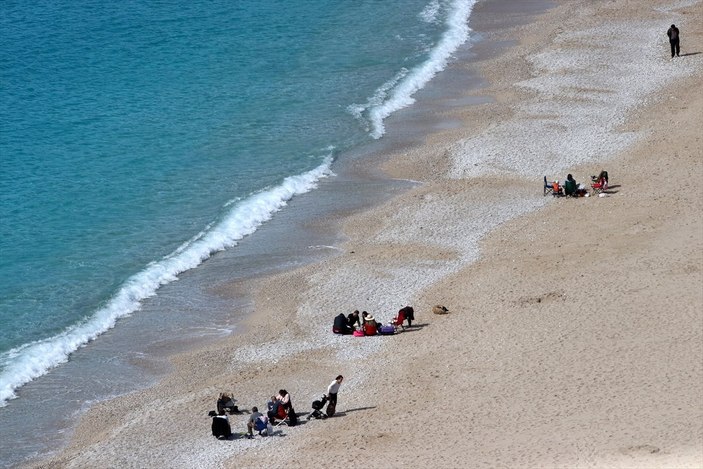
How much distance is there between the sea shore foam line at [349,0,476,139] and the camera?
157 ft

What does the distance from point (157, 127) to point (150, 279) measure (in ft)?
47.6

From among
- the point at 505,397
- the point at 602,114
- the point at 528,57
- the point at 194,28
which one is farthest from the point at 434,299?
the point at 194,28

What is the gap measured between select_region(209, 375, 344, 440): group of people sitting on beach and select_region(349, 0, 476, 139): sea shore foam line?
20.7 meters

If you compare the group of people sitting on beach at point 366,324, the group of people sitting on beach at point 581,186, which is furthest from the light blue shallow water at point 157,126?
the group of people sitting on beach at point 581,186

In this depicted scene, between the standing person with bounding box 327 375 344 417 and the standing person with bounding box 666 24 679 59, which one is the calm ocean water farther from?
the standing person with bounding box 666 24 679 59

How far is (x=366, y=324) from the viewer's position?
29.1 meters

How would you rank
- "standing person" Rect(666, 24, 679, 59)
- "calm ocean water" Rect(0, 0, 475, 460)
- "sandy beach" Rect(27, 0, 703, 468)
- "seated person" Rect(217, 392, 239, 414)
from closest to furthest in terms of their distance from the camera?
"sandy beach" Rect(27, 0, 703, 468)
"seated person" Rect(217, 392, 239, 414)
"calm ocean water" Rect(0, 0, 475, 460)
"standing person" Rect(666, 24, 679, 59)

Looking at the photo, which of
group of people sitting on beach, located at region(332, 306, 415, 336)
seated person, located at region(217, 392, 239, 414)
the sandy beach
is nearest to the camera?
the sandy beach

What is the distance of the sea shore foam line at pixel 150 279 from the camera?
29616 millimetres

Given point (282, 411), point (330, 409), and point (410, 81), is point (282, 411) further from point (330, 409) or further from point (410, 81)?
point (410, 81)

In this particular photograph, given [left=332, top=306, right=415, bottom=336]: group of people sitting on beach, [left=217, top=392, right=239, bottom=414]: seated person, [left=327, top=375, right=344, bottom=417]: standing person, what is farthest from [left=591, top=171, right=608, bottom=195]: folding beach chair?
[left=217, top=392, right=239, bottom=414]: seated person

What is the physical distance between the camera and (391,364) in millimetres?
27609

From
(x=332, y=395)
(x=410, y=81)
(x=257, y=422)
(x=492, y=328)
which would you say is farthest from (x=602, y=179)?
(x=410, y=81)

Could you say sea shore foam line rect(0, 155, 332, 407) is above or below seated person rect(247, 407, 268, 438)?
above
